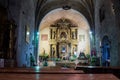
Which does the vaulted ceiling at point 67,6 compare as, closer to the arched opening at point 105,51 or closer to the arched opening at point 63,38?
the arched opening at point 105,51

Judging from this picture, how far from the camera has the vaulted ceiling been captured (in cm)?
2256

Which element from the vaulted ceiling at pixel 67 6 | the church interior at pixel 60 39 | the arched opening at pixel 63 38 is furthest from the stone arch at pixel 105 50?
the arched opening at pixel 63 38

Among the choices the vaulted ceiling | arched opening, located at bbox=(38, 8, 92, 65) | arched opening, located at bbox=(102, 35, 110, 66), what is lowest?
arched opening, located at bbox=(102, 35, 110, 66)

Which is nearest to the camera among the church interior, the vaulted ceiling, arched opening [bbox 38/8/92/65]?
the church interior

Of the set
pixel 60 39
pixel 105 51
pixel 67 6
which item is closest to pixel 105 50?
pixel 105 51

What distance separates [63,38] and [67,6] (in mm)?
9596

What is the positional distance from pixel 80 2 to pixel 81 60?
686 cm

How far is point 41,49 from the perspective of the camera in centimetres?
3266

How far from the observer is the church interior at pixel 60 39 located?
196 inches

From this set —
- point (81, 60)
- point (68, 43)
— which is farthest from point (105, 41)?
point (68, 43)

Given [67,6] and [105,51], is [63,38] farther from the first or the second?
[105,51]

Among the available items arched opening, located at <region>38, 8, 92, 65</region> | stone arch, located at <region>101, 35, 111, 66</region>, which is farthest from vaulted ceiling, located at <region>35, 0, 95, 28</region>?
arched opening, located at <region>38, 8, 92, 65</region>

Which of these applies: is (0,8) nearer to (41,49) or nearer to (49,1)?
(49,1)

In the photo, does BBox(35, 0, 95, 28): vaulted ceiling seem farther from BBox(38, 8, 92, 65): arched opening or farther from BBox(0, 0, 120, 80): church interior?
BBox(38, 8, 92, 65): arched opening
